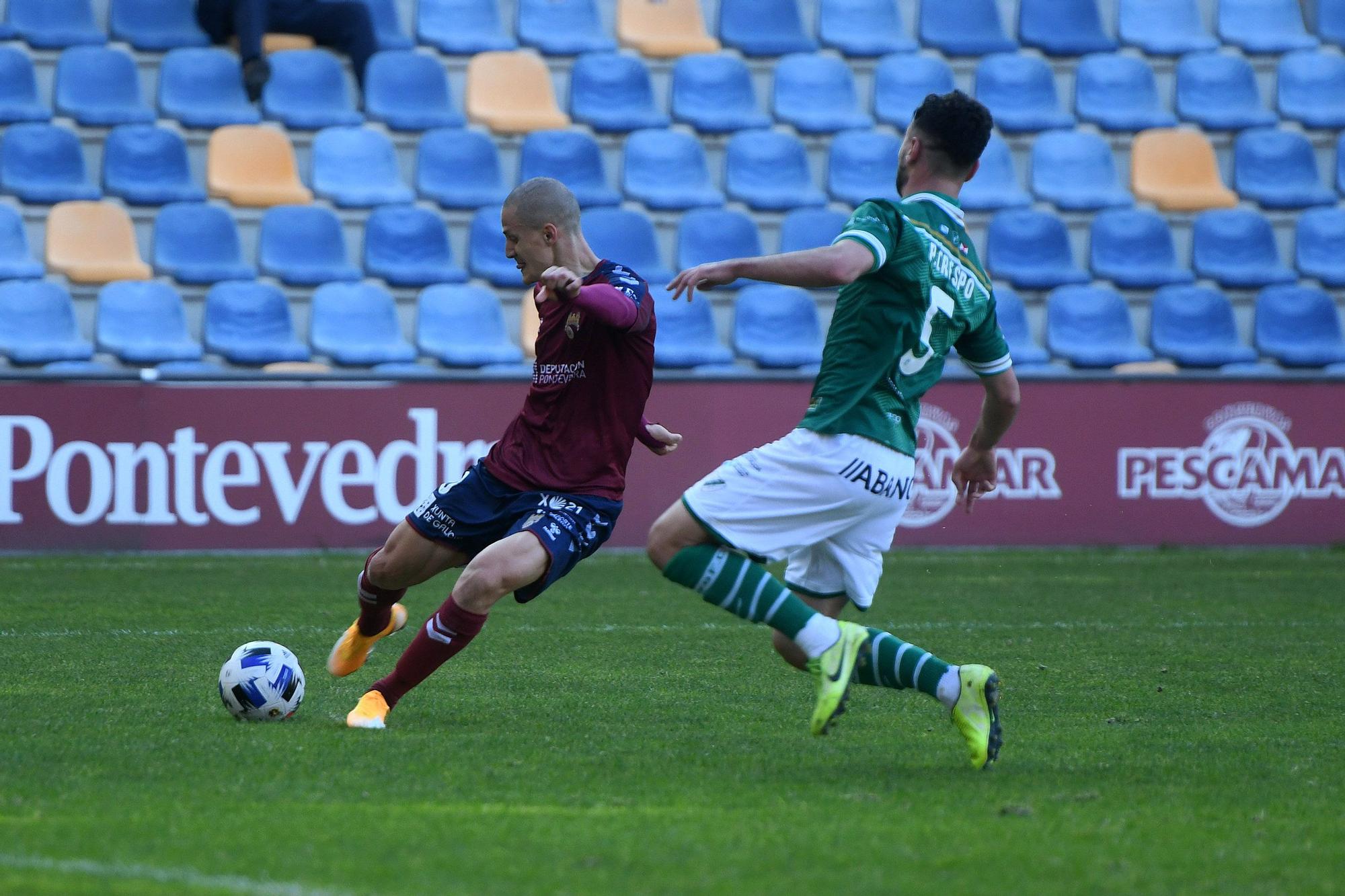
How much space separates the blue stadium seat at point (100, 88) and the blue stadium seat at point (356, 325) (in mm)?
2083

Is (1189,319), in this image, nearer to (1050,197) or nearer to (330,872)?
(1050,197)

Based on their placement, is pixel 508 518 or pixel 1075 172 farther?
pixel 1075 172

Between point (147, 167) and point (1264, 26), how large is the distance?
9722mm

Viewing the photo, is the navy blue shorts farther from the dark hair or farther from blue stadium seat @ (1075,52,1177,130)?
blue stadium seat @ (1075,52,1177,130)

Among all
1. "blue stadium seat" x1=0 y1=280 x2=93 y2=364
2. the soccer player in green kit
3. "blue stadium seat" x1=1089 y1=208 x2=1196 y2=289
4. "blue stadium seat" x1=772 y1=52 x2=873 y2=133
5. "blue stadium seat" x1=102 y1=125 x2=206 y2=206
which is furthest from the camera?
"blue stadium seat" x1=772 y1=52 x2=873 y2=133

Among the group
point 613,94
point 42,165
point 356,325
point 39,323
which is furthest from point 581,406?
point 613,94

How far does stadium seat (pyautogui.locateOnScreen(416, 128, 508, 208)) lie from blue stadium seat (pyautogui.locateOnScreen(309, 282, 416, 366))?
1.15m

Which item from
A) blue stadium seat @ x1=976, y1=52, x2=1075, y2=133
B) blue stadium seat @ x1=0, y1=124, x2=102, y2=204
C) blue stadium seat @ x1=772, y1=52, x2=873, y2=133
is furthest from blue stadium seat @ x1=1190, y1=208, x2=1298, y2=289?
blue stadium seat @ x1=0, y1=124, x2=102, y2=204

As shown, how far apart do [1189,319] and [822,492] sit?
9.96m

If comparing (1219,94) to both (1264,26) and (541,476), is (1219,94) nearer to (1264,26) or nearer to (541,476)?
(1264,26)

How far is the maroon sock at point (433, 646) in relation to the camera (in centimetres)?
495

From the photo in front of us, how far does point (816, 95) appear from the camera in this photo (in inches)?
561

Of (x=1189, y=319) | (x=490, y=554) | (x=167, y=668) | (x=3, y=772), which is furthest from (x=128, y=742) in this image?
(x=1189, y=319)

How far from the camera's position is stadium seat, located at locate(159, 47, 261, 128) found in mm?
12797
